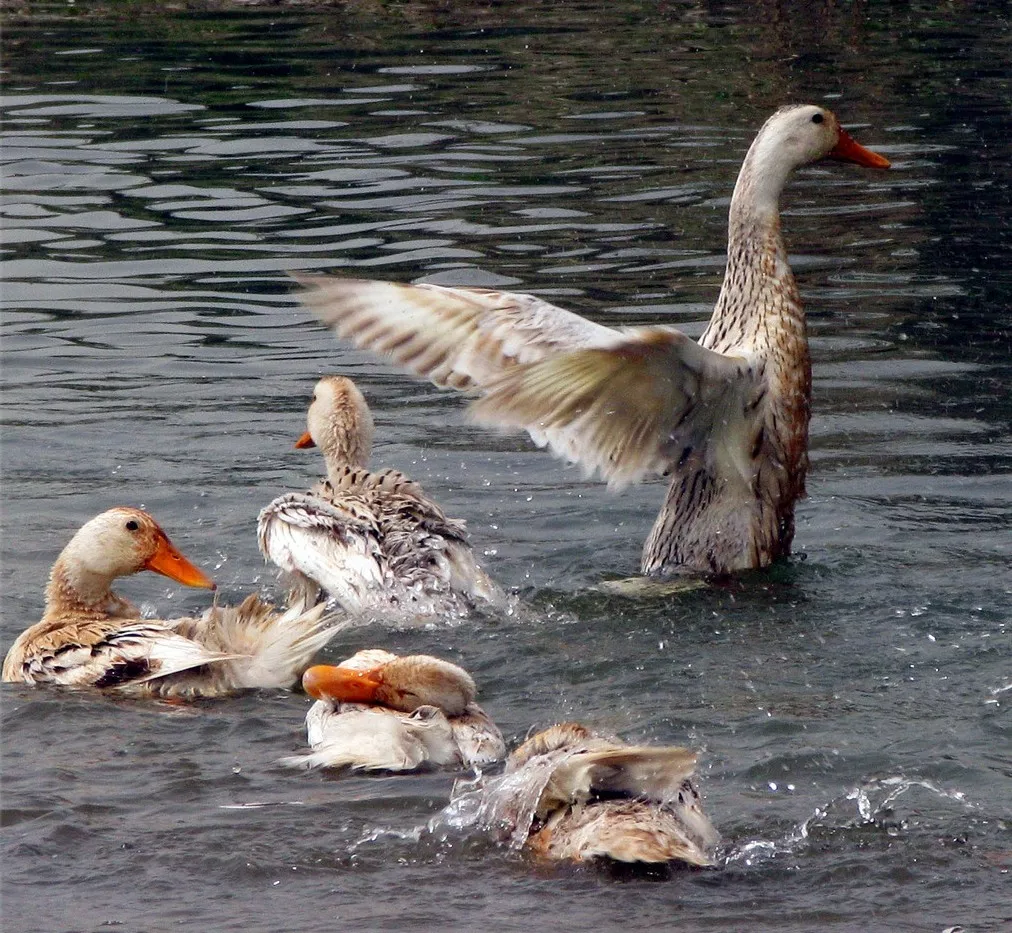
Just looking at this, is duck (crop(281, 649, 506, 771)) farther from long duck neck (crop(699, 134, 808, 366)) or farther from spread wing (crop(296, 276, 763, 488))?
long duck neck (crop(699, 134, 808, 366))

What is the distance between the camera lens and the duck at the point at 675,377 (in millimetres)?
Answer: 6996

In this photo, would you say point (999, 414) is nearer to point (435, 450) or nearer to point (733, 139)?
point (435, 450)

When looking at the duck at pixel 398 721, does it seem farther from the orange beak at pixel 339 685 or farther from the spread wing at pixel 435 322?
the spread wing at pixel 435 322

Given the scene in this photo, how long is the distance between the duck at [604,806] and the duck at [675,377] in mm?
1899

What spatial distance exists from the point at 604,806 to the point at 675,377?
243 cm

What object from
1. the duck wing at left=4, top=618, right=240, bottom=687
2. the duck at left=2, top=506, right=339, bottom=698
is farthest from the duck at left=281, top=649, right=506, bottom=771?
the duck wing at left=4, top=618, right=240, bottom=687

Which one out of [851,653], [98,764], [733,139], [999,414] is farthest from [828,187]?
[98,764]

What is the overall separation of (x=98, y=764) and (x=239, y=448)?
12.2 feet

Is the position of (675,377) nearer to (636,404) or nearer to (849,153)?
(636,404)

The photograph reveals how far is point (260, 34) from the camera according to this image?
2175cm

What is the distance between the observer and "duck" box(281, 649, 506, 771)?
5.77 m

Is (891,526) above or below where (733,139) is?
below

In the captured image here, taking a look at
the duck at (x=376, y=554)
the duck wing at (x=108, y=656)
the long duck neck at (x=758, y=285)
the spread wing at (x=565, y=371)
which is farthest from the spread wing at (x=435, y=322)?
the duck wing at (x=108, y=656)

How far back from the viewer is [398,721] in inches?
231
